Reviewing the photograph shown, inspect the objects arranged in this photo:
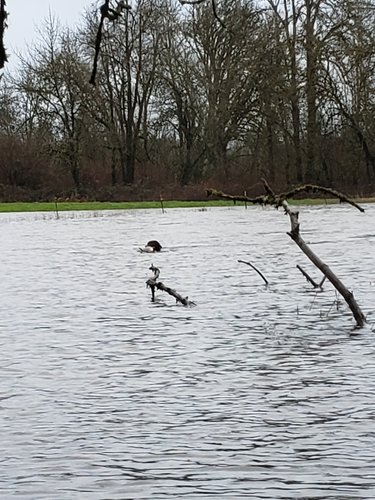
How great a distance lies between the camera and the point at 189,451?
6.58 metres

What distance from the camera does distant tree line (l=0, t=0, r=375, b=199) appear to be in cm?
4275

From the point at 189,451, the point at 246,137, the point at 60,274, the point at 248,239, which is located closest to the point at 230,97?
the point at 246,137

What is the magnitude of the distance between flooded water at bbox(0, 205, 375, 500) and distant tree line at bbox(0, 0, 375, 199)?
1022 inches

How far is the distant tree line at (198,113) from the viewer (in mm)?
42750

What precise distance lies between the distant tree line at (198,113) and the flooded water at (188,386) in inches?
1022

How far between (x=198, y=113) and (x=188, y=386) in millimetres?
41602

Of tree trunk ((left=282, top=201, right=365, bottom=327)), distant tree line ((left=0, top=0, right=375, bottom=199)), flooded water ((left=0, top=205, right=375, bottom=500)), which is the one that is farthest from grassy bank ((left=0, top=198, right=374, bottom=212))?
tree trunk ((left=282, top=201, right=365, bottom=327))

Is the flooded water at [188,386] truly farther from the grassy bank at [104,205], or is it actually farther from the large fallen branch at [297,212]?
the grassy bank at [104,205]

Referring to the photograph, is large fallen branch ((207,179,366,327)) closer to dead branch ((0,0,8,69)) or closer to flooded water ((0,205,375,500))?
flooded water ((0,205,375,500))

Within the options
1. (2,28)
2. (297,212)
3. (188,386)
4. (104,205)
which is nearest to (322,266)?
(297,212)

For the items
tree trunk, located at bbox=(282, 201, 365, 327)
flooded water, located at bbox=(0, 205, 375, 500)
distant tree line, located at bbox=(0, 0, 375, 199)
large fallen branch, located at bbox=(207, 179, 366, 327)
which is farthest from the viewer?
distant tree line, located at bbox=(0, 0, 375, 199)

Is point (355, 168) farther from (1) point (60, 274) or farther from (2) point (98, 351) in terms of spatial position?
(2) point (98, 351)

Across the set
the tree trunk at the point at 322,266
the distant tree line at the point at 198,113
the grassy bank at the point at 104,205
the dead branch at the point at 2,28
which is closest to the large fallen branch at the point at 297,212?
the tree trunk at the point at 322,266

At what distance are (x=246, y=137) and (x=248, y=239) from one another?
24.4 metres
